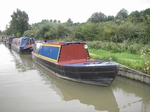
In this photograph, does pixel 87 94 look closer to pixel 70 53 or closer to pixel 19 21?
pixel 70 53

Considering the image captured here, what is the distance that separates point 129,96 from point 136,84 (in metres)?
1.13

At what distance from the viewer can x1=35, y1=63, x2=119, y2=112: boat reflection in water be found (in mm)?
5785

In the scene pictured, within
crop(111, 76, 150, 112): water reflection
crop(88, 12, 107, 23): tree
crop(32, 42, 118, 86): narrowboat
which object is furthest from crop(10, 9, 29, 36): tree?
crop(111, 76, 150, 112): water reflection

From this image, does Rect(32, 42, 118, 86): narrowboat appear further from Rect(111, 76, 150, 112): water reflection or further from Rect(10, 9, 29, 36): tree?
Rect(10, 9, 29, 36): tree

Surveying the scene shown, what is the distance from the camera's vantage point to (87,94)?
A: 21.7ft

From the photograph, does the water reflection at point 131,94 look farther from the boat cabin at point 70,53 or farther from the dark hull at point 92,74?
the boat cabin at point 70,53

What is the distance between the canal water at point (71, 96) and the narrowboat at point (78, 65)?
0.32m

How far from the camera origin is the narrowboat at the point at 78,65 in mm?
6812

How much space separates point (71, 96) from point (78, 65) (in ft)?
4.62

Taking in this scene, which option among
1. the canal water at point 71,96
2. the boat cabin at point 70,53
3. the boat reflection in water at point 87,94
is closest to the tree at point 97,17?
the boat cabin at point 70,53

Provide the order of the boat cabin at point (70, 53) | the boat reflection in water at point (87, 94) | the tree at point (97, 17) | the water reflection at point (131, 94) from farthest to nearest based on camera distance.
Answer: the tree at point (97, 17)
the boat cabin at point (70, 53)
the boat reflection in water at point (87, 94)
the water reflection at point (131, 94)

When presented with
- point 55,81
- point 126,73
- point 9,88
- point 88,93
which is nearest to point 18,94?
point 9,88

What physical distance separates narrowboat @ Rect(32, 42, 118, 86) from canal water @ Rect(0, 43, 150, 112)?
0.32m

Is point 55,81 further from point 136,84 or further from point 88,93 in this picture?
point 136,84
